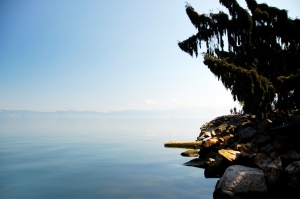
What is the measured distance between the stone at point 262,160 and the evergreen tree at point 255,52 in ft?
7.30

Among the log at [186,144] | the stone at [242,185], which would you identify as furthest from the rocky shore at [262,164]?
the log at [186,144]

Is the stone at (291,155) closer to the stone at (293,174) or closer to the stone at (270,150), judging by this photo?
the stone at (270,150)

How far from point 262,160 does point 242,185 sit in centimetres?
233

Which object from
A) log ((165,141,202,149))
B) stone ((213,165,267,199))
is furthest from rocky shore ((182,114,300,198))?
log ((165,141,202,149))

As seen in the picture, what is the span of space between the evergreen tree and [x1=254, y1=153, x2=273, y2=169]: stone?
7.30ft

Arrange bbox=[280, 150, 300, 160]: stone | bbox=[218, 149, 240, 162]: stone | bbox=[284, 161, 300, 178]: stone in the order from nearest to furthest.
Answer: bbox=[284, 161, 300, 178]: stone < bbox=[280, 150, 300, 160]: stone < bbox=[218, 149, 240, 162]: stone

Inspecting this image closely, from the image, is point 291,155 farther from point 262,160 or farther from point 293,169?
point 262,160

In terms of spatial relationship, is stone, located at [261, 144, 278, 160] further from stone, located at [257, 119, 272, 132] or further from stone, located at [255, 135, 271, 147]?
stone, located at [257, 119, 272, 132]

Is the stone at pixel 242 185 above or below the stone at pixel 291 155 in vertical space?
below

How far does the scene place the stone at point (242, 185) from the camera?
29.6ft

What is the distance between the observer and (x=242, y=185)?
918 cm

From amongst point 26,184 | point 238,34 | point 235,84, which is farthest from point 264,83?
point 26,184

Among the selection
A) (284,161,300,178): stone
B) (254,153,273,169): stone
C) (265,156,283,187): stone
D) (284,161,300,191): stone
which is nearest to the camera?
(284,161,300,191): stone

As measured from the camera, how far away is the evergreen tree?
35.2 ft
